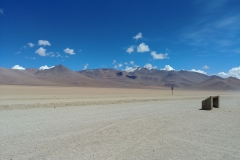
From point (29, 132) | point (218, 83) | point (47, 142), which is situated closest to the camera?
point (47, 142)

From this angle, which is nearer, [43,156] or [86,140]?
[43,156]

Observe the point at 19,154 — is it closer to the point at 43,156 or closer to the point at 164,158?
the point at 43,156

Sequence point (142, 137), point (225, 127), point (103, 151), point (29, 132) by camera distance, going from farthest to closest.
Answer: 1. point (225, 127)
2. point (29, 132)
3. point (142, 137)
4. point (103, 151)

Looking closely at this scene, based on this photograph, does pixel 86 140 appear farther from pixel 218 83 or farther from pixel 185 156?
pixel 218 83

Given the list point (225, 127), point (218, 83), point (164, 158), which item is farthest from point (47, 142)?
point (218, 83)

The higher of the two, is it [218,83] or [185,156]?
[218,83]

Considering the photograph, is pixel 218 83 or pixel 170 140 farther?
pixel 218 83

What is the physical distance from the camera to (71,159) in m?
5.43

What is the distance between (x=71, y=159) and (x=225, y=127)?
7.47 meters

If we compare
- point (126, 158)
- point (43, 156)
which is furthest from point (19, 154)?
point (126, 158)

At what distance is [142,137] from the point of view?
295 inches

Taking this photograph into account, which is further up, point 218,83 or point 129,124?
point 218,83

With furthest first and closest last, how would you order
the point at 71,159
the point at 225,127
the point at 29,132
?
the point at 225,127, the point at 29,132, the point at 71,159

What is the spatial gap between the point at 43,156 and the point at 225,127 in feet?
26.6
